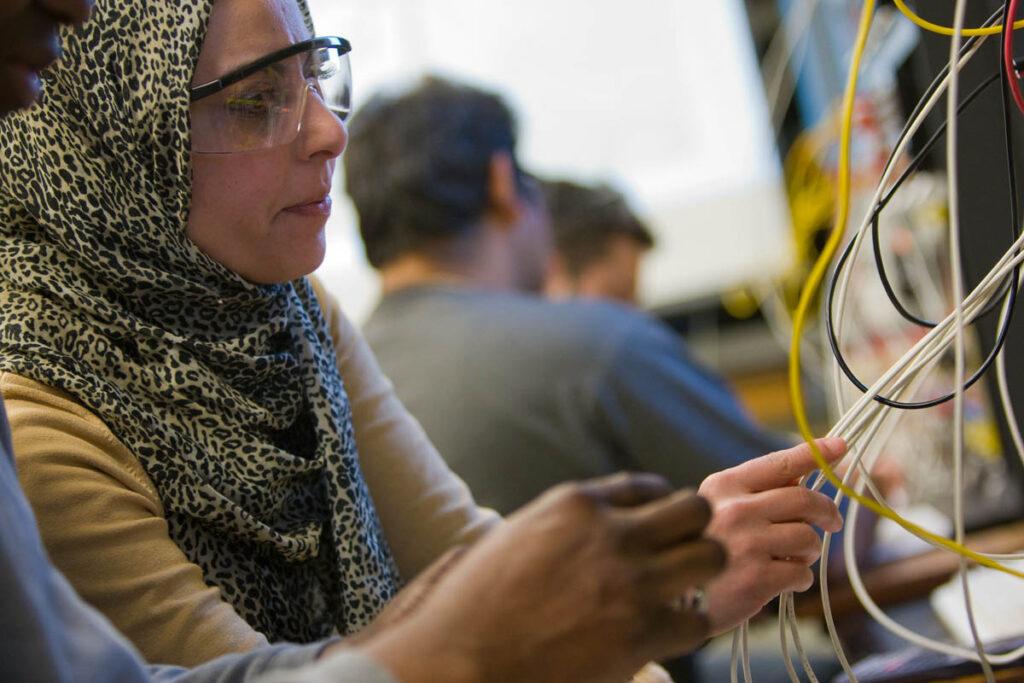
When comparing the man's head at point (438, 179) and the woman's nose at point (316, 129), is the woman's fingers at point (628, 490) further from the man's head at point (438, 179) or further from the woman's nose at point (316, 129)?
the man's head at point (438, 179)

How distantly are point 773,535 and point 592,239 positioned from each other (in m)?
1.71

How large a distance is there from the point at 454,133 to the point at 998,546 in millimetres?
1076

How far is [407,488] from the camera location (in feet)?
3.06

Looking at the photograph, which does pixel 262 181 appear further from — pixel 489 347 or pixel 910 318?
pixel 489 347

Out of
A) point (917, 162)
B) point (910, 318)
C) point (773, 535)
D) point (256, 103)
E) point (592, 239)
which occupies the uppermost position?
point (256, 103)

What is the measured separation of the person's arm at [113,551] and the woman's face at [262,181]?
20 cm

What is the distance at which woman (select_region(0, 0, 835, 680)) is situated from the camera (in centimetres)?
68

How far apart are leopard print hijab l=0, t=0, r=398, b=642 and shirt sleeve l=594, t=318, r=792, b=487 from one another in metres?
0.70

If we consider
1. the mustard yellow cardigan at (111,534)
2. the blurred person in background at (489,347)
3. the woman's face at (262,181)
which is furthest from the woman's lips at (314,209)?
the blurred person in background at (489,347)

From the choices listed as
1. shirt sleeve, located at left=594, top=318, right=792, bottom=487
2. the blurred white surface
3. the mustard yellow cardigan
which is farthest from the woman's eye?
the blurred white surface

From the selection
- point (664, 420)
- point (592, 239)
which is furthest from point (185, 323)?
point (592, 239)

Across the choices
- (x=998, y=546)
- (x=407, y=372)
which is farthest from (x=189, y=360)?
(x=998, y=546)

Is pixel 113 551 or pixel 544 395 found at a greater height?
pixel 113 551

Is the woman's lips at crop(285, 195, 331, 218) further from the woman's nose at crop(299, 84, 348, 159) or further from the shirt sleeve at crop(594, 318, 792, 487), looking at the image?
the shirt sleeve at crop(594, 318, 792, 487)
